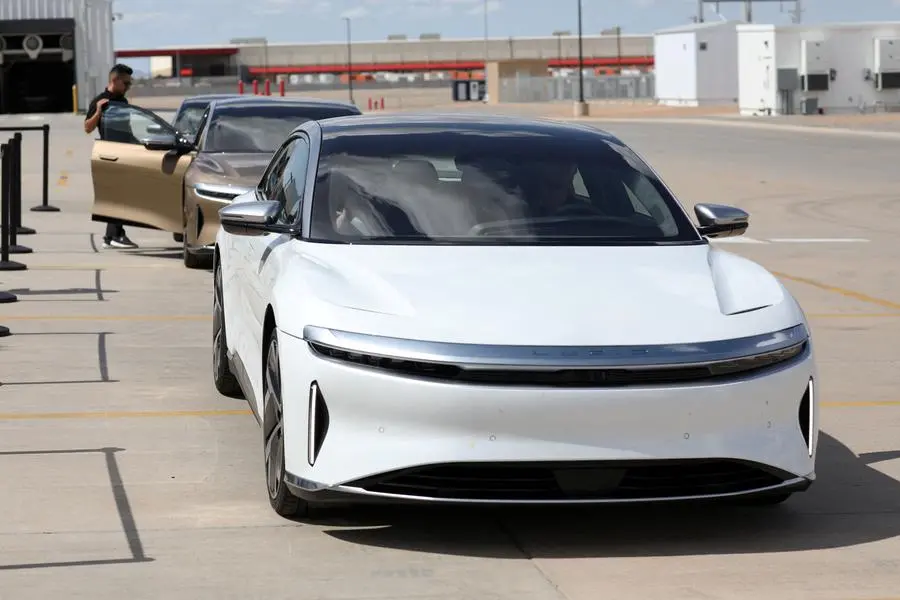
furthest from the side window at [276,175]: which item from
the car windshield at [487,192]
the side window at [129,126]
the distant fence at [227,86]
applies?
the distant fence at [227,86]

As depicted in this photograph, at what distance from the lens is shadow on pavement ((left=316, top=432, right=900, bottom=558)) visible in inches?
239

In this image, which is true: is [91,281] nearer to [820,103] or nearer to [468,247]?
[468,247]

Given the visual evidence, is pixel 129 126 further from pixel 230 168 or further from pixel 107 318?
pixel 107 318

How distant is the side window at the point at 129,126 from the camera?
17.3 m

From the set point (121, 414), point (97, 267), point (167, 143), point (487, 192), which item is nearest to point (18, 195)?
point (97, 267)

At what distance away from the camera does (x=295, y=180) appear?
7730 millimetres

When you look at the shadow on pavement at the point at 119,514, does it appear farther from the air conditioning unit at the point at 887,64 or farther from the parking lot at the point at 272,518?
the air conditioning unit at the point at 887,64

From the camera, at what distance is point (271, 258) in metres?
7.05

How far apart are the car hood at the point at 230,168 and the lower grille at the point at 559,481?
29.3ft

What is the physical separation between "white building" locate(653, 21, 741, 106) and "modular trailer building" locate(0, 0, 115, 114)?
2705 centimetres

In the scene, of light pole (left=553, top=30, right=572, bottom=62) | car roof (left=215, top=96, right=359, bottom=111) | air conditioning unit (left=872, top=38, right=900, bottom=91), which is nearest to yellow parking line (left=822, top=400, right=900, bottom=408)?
car roof (left=215, top=96, right=359, bottom=111)

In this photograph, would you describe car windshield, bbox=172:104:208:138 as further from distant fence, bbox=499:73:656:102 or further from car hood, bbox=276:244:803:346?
distant fence, bbox=499:73:656:102

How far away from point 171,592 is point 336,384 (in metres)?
0.90

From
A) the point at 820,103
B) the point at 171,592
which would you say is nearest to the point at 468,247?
the point at 171,592
